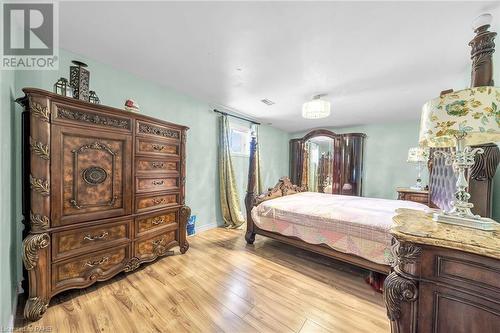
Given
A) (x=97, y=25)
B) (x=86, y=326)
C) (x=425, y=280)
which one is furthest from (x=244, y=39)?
(x=86, y=326)

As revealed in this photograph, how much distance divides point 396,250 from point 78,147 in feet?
7.71

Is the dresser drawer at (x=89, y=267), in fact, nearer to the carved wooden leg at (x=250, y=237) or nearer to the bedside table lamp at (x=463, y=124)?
the carved wooden leg at (x=250, y=237)

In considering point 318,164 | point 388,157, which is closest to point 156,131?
point 318,164

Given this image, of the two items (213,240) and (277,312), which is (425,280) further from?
(213,240)

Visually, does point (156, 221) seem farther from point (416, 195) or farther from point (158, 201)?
point (416, 195)

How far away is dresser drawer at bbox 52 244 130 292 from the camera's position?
4.96 feet

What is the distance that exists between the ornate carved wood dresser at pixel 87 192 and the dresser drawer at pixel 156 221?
0.01 m

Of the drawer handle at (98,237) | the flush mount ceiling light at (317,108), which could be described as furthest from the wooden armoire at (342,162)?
the drawer handle at (98,237)

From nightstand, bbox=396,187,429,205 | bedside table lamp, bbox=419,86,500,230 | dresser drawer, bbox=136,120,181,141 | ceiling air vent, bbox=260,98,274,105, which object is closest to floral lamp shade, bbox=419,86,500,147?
bedside table lamp, bbox=419,86,500,230

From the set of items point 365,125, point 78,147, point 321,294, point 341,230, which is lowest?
point 321,294

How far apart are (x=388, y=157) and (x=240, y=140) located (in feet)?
11.6

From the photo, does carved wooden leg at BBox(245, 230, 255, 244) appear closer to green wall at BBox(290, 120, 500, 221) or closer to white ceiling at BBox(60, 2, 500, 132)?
white ceiling at BBox(60, 2, 500, 132)

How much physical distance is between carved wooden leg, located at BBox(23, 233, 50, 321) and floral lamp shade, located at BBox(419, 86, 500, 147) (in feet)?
8.53

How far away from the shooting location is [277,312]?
1535 mm
